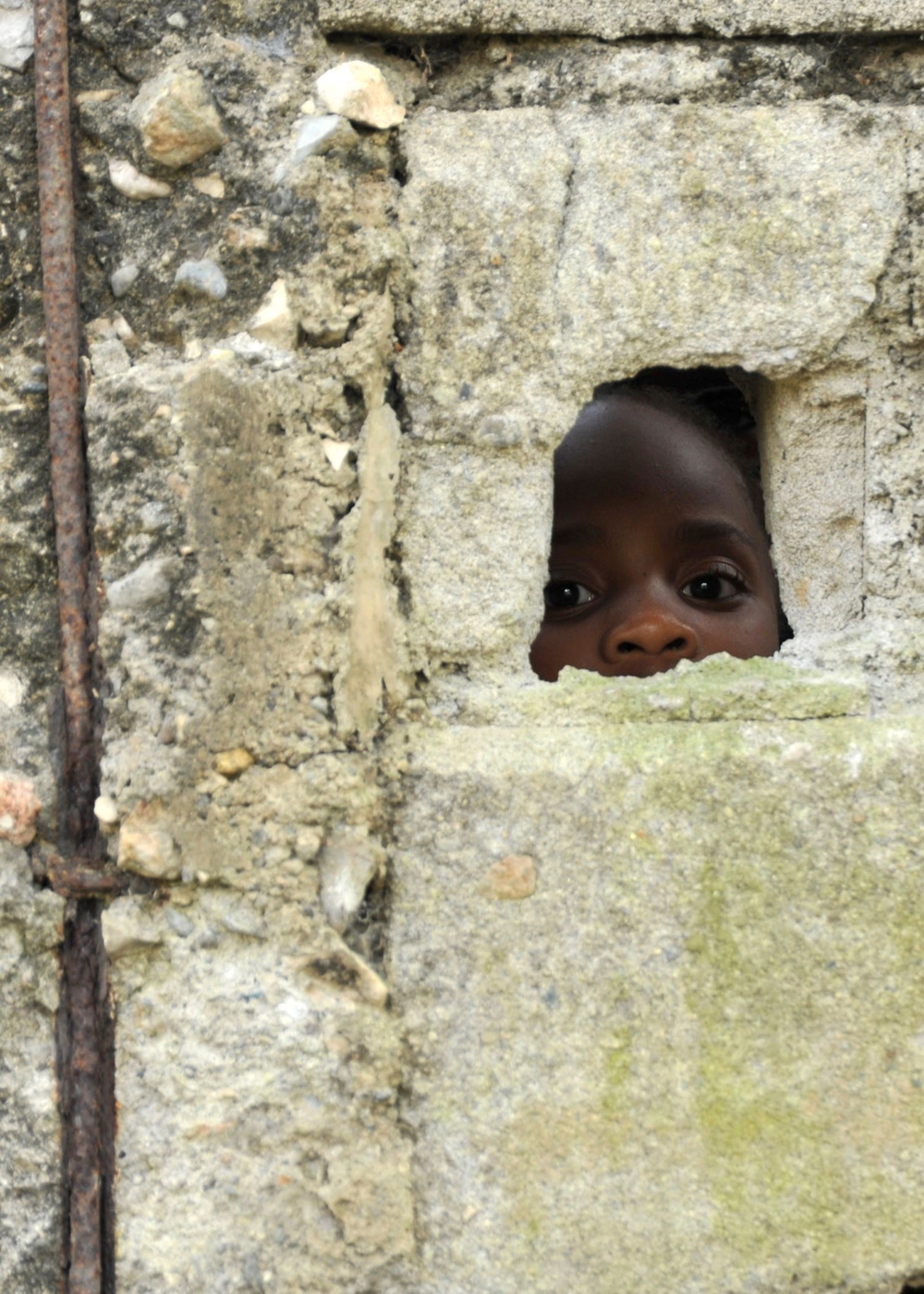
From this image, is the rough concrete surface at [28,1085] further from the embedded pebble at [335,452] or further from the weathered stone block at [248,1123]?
the embedded pebble at [335,452]

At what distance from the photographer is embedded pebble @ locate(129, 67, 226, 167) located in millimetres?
1354

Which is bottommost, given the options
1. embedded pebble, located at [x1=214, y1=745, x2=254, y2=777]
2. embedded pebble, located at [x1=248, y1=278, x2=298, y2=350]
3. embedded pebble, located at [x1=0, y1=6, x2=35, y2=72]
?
embedded pebble, located at [x1=214, y1=745, x2=254, y2=777]

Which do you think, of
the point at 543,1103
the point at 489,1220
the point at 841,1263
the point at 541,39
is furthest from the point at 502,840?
the point at 541,39

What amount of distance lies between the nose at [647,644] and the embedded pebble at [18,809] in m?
1.04

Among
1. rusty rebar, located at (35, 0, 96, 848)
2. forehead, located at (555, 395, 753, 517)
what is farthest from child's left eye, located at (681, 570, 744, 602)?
rusty rebar, located at (35, 0, 96, 848)

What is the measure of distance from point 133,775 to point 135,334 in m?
0.49

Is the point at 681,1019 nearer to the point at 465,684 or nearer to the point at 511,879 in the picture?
the point at 511,879

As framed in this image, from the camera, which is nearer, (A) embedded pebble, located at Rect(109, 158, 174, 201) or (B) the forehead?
(A) embedded pebble, located at Rect(109, 158, 174, 201)

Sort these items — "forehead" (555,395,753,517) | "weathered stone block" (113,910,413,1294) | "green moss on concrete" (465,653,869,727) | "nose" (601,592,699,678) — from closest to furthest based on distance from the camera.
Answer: "weathered stone block" (113,910,413,1294), "green moss on concrete" (465,653,869,727), "nose" (601,592,699,678), "forehead" (555,395,753,517)

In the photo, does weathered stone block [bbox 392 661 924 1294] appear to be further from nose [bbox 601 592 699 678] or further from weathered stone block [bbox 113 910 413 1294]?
nose [bbox 601 592 699 678]

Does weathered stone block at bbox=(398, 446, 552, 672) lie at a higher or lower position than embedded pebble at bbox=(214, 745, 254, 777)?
higher

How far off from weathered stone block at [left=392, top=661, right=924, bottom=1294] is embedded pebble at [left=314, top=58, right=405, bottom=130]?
0.76 m

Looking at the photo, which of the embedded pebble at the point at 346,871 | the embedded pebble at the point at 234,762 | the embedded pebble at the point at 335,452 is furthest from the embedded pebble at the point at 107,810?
the embedded pebble at the point at 335,452

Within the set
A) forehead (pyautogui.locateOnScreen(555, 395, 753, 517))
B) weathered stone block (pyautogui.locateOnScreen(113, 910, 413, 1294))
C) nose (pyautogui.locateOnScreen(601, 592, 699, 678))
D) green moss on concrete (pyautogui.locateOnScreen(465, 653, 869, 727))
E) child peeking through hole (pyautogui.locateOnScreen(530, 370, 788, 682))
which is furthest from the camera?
forehead (pyautogui.locateOnScreen(555, 395, 753, 517))
